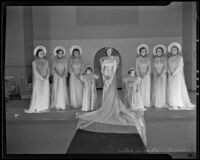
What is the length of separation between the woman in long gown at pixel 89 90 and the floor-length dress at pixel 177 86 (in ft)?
Answer: 1.16

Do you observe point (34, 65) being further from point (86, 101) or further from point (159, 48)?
point (159, 48)

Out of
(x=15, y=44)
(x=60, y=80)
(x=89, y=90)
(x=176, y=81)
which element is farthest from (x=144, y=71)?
(x=15, y=44)

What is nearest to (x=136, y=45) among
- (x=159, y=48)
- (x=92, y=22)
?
(x=159, y=48)

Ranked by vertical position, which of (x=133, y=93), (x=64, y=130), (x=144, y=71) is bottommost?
(x=64, y=130)

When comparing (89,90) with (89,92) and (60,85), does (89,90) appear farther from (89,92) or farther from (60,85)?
(60,85)

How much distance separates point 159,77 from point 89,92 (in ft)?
1.12

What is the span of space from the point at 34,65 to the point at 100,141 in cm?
47

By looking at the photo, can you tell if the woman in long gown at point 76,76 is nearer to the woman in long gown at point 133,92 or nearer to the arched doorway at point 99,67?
the arched doorway at point 99,67

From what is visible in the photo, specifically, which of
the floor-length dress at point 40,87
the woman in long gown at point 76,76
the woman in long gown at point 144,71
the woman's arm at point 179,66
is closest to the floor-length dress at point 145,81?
the woman in long gown at point 144,71

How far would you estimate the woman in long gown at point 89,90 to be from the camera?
1.21 m

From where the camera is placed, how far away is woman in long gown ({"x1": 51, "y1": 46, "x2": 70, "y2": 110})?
1211mm

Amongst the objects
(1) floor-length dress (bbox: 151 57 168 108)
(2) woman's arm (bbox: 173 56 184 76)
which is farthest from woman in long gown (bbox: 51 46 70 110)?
(2) woman's arm (bbox: 173 56 184 76)

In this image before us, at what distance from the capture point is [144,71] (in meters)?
1.21

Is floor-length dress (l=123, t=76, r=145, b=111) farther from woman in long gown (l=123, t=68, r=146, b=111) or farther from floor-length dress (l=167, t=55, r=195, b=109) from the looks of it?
floor-length dress (l=167, t=55, r=195, b=109)
